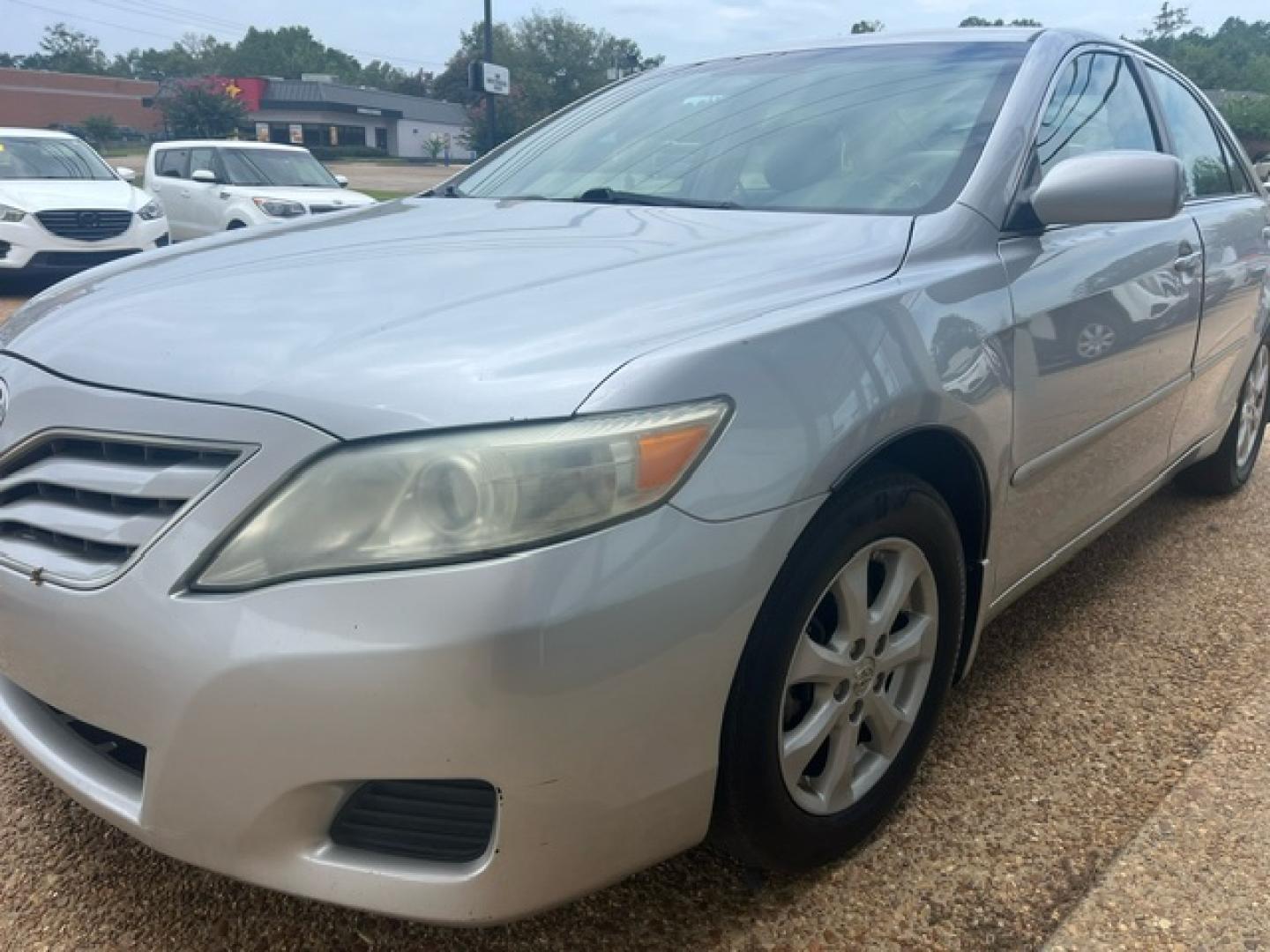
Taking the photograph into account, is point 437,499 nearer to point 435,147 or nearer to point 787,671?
point 787,671

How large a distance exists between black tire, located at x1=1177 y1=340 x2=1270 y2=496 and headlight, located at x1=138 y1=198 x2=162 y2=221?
955cm

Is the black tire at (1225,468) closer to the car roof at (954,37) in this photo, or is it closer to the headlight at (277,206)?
the car roof at (954,37)

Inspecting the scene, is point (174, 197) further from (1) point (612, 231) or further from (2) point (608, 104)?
(1) point (612, 231)

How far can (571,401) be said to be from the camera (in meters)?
1.44

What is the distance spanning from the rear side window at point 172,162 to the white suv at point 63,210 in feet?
5.80

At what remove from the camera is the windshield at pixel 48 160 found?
10.6 metres

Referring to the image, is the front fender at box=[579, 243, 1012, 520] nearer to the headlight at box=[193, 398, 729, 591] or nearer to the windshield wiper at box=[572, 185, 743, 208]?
the headlight at box=[193, 398, 729, 591]

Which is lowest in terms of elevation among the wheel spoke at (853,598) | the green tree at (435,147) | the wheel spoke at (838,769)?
the green tree at (435,147)

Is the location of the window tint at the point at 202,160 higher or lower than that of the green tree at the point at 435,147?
higher

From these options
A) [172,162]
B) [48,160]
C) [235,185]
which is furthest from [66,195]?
[172,162]

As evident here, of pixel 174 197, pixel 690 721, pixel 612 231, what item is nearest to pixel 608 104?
pixel 612 231

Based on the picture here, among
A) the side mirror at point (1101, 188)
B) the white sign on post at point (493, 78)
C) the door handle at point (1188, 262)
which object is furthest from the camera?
the white sign on post at point (493, 78)

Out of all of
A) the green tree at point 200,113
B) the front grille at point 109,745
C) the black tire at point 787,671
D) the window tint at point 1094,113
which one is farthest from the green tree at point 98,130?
the black tire at point 787,671

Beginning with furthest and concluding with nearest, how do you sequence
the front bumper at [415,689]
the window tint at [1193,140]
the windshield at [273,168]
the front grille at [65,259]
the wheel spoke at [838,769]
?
the windshield at [273,168] → the front grille at [65,259] → the window tint at [1193,140] → the wheel spoke at [838,769] → the front bumper at [415,689]
